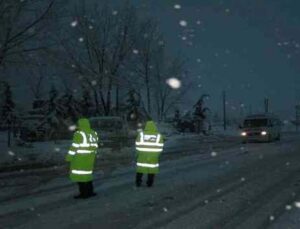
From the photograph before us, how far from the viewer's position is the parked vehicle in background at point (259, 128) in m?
40.9

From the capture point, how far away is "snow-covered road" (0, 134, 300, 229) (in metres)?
9.36

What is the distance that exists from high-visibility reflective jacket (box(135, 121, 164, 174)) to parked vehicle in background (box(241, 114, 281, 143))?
27.5 m

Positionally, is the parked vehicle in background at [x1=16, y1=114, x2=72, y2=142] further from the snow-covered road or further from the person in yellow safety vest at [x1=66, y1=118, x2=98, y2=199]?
the person in yellow safety vest at [x1=66, y1=118, x2=98, y2=199]

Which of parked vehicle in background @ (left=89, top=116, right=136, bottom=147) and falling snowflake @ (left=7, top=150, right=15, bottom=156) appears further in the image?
parked vehicle in background @ (left=89, top=116, right=136, bottom=147)

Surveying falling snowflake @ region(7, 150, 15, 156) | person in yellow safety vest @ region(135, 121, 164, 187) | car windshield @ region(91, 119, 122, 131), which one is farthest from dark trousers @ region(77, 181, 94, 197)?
car windshield @ region(91, 119, 122, 131)

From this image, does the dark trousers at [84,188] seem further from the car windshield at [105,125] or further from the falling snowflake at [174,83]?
the falling snowflake at [174,83]

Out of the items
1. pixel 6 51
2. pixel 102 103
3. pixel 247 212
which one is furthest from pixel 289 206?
pixel 102 103

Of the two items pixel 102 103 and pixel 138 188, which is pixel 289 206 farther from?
pixel 102 103

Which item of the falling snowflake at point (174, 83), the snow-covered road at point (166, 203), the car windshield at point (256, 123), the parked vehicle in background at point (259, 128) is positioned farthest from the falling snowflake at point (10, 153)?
the falling snowflake at point (174, 83)

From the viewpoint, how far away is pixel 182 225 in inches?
354

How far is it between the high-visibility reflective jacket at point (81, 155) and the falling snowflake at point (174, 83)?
5093 cm

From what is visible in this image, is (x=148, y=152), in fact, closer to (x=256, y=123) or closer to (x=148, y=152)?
(x=148, y=152)

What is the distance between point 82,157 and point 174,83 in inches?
2036

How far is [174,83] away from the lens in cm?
6347
